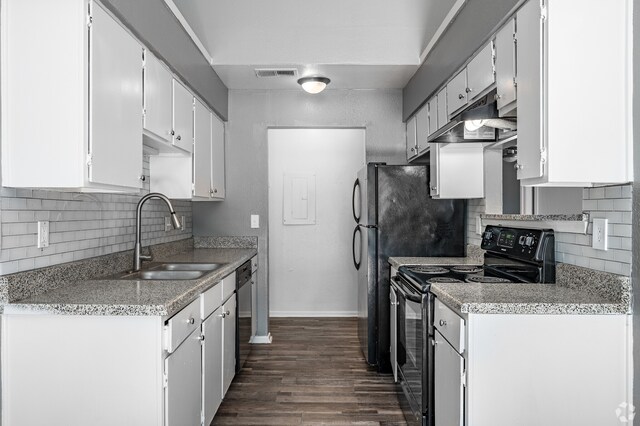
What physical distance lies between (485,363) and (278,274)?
3.94 m

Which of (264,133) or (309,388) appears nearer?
(309,388)

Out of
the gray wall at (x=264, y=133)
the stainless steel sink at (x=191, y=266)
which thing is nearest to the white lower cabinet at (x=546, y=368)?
the stainless steel sink at (x=191, y=266)

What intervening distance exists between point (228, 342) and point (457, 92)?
6.88 ft

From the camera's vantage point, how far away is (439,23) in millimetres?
3170

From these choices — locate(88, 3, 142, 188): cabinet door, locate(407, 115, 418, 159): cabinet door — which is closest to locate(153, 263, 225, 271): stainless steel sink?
locate(88, 3, 142, 188): cabinet door

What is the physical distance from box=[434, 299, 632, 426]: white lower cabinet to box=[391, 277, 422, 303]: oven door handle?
623 millimetres

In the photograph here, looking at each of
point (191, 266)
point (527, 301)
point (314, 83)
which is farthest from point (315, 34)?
point (527, 301)

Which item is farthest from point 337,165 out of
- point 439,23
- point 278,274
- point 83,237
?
point 83,237

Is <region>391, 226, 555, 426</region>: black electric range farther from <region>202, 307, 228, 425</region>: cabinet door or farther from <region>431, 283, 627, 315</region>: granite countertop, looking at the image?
<region>202, 307, 228, 425</region>: cabinet door

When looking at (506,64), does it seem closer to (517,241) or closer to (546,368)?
(517,241)

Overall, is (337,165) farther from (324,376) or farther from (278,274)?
(324,376)

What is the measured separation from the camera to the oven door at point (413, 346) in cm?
229

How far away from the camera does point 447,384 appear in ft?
6.50

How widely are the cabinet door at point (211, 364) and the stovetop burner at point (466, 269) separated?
4.69 feet
